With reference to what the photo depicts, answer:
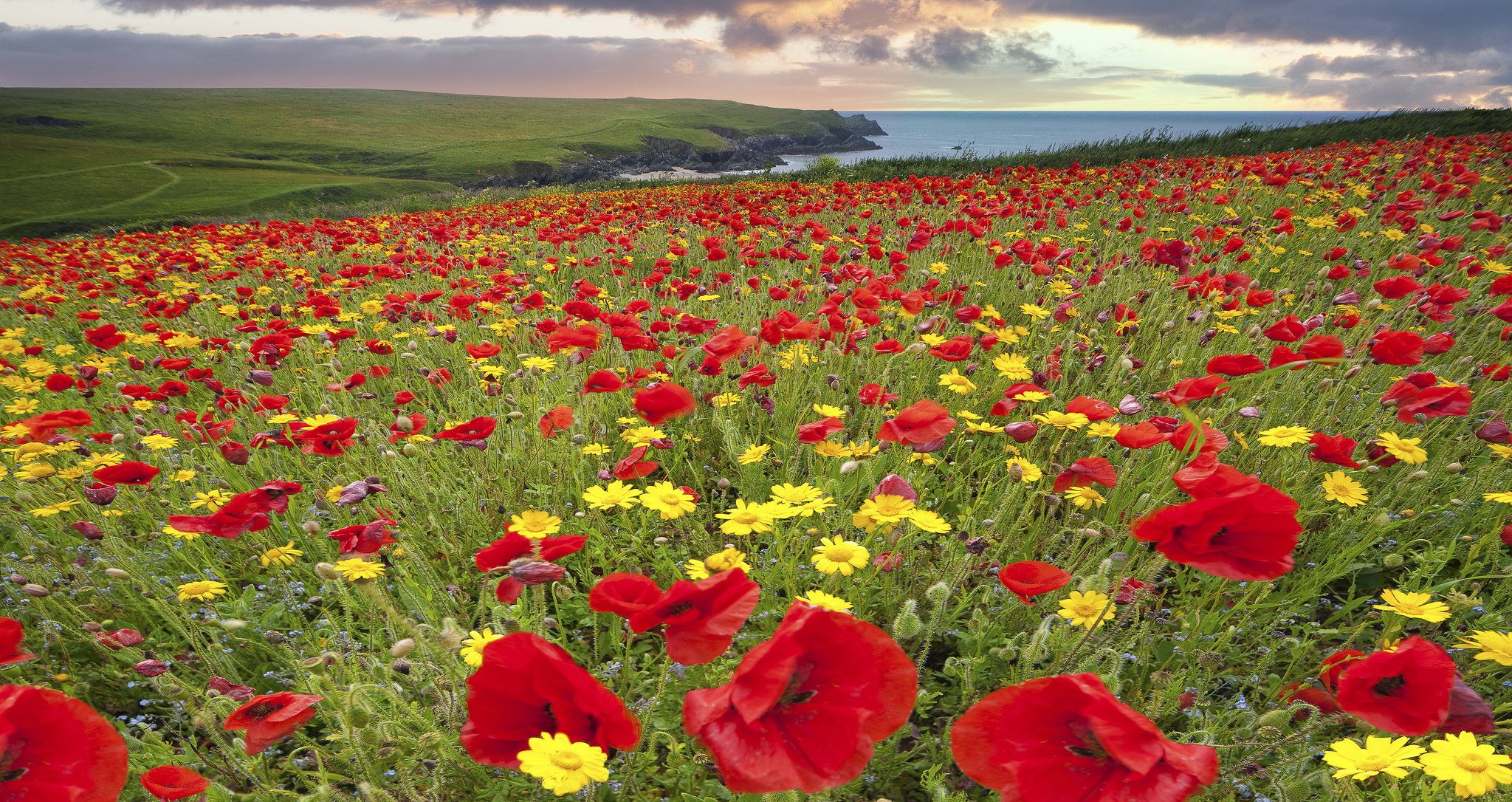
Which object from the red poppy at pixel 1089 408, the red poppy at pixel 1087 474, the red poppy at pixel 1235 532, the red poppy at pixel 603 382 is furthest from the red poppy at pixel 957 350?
the red poppy at pixel 1235 532

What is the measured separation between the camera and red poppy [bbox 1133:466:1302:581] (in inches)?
43.6

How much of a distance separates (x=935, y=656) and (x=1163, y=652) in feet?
2.31

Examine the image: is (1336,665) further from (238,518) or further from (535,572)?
(238,518)

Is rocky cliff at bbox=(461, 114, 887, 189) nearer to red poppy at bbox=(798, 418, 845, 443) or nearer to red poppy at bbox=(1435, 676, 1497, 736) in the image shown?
red poppy at bbox=(798, 418, 845, 443)

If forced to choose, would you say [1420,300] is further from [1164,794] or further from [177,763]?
[177,763]

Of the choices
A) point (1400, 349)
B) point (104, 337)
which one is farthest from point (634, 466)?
point (104, 337)

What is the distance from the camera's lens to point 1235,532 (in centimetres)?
120

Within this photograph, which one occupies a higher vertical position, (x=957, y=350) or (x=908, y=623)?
(x=957, y=350)

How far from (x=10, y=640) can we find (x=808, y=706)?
4.75 feet

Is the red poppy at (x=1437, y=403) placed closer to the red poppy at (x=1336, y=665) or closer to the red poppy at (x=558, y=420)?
the red poppy at (x=1336, y=665)

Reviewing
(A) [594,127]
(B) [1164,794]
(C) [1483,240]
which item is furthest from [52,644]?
(A) [594,127]

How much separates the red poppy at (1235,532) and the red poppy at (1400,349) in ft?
6.32

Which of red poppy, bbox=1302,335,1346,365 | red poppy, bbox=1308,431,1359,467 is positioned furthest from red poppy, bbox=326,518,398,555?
red poppy, bbox=1302,335,1346,365

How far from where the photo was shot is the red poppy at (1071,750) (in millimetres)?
767
